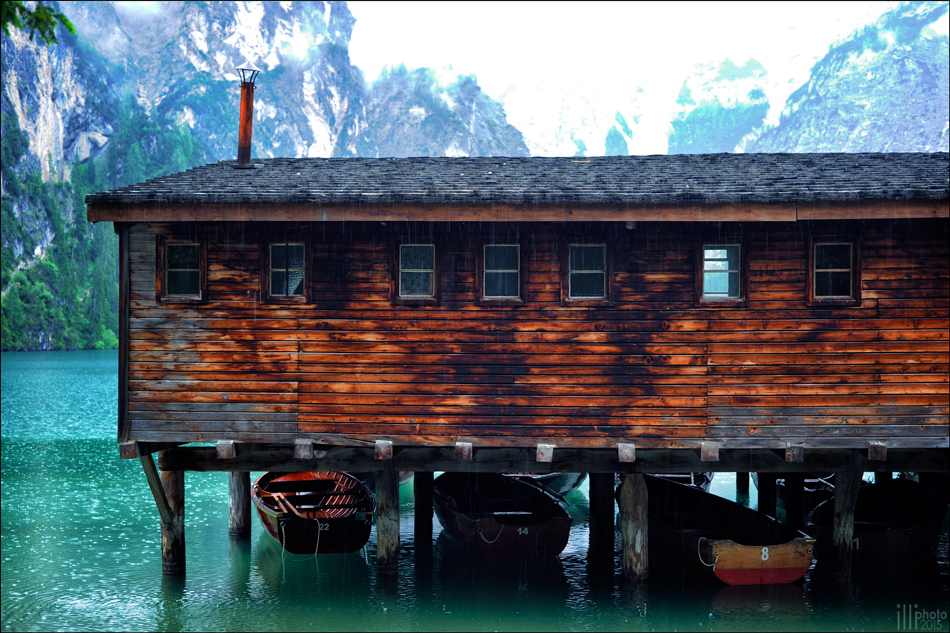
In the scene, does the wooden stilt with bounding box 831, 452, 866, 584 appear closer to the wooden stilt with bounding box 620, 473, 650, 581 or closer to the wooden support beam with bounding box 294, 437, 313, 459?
the wooden stilt with bounding box 620, 473, 650, 581

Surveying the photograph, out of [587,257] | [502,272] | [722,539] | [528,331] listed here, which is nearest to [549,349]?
[528,331]

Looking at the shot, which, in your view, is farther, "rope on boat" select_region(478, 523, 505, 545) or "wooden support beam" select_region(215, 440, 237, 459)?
"rope on boat" select_region(478, 523, 505, 545)

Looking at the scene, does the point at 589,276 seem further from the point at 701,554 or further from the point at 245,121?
the point at 245,121

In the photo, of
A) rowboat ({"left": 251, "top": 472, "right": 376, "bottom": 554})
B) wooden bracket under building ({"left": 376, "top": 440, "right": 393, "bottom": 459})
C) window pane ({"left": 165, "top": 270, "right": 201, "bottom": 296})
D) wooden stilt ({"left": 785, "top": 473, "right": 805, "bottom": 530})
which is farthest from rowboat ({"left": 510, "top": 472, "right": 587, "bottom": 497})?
window pane ({"left": 165, "top": 270, "right": 201, "bottom": 296})

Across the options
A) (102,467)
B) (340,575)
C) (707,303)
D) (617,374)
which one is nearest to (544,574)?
(340,575)

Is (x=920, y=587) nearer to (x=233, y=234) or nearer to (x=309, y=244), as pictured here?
(x=309, y=244)

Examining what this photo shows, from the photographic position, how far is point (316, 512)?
1903 cm

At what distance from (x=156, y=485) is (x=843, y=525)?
42.9 feet

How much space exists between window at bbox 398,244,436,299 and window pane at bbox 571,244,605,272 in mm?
2479

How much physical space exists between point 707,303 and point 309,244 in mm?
6962

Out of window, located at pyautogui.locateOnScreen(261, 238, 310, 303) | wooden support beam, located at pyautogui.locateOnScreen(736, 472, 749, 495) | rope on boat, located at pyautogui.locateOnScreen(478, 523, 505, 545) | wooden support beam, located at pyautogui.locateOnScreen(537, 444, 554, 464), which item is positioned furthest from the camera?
wooden support beam, located at pyautogui.locateOnScreen(736, 472, 749, 495)

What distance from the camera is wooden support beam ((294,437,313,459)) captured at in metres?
14.4

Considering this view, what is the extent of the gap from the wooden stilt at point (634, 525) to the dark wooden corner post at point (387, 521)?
438cm

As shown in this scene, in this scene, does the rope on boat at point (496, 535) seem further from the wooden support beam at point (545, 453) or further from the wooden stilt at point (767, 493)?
the wooden stilt at point (767, 493)
